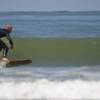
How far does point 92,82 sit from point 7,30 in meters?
5.70

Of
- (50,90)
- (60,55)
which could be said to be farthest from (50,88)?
(60,55)

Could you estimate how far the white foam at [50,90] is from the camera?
32.3 feet

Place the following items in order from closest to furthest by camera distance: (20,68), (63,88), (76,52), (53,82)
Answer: (63,88) < (53,82) < (20,68) < (76,52)

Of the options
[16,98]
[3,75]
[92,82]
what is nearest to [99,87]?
[92,82]

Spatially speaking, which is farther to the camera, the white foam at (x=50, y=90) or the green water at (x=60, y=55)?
the green water at (x=60, y=55)

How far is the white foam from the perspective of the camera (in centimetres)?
986

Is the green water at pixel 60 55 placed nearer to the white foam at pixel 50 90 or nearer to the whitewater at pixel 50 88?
the whitewater at pixel 50 88

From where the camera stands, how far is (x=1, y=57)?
1622cm

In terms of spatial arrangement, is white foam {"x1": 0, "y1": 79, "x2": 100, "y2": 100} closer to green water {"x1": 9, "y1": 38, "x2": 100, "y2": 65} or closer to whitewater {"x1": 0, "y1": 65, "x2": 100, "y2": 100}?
whitewater {"x1": 0, "y1": 65, "x2": 100, "y2": 100}

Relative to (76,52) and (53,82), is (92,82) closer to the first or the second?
(53,82)

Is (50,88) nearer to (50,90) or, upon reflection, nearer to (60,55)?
(50,90)

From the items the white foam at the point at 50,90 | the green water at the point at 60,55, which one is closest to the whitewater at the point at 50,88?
the white foam at the point at 50,90

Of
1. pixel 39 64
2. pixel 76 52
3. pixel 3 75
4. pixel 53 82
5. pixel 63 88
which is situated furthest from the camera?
pixel 76 52

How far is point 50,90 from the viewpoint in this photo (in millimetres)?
10352
